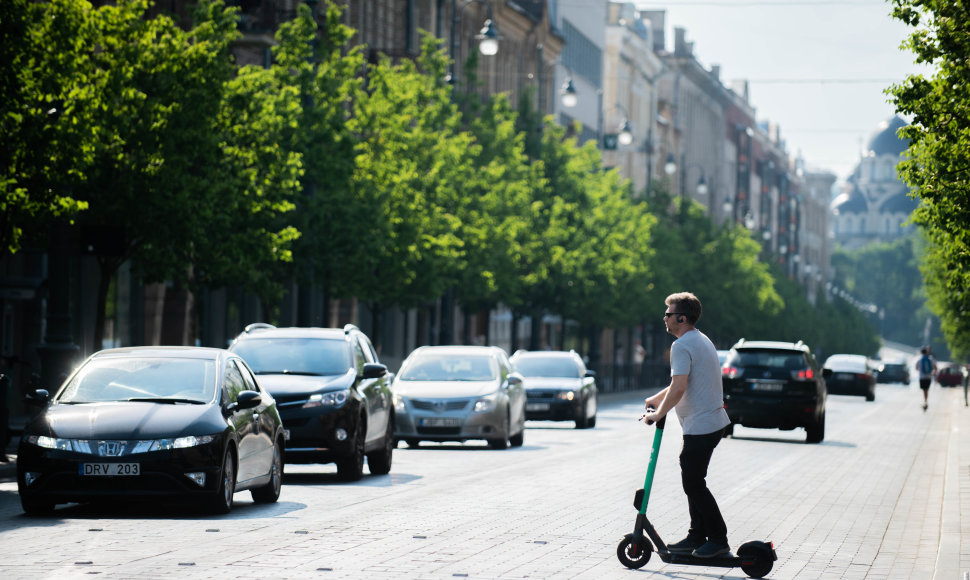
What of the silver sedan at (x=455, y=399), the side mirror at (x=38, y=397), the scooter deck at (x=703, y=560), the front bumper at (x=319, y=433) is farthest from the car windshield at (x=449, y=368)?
the scooter deck at (x=703, y=560)

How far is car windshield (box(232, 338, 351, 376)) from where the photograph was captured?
21500 millimetres

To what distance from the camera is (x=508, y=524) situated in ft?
51.1

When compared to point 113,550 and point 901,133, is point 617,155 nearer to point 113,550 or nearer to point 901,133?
point 901,133

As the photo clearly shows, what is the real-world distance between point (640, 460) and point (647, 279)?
49177 millimetres

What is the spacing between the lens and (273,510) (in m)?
16.6

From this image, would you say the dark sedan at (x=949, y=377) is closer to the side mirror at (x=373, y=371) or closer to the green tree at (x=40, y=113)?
the green tree at (x=40, y=113)

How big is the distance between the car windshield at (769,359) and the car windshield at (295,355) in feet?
42.8

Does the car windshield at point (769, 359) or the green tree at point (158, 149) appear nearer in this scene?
the green tree at point (158, 149)

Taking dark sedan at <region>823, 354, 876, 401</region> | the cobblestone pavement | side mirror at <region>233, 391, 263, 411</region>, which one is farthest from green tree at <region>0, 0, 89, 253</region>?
dark sedan at <region>823, 354, 876, 401</region>

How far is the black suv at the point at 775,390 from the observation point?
109 feet

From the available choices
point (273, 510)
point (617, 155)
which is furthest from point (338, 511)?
point (617, 155)

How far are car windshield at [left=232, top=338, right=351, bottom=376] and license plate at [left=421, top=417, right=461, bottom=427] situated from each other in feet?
22.4

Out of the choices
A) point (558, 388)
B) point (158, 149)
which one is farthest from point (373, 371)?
point (558, 388)

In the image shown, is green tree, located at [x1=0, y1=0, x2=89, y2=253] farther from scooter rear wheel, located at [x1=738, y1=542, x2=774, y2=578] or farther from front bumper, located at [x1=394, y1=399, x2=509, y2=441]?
scooter rear wheel, located at [x1=738, y1=542, x2=774, y2=578]
